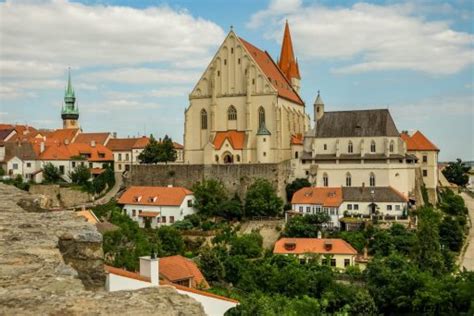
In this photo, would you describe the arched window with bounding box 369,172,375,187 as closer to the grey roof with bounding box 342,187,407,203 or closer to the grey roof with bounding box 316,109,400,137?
the grey roof with bounding box 342,187,407,203

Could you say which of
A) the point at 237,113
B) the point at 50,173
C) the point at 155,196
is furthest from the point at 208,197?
the point at 50,173

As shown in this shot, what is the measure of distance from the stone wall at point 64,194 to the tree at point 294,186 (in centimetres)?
1833

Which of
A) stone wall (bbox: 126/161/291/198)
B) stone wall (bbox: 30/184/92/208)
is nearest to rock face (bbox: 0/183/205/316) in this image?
stone wall (bbox: 126/161/291/198)

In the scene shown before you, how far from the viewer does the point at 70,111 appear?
97.1 meters

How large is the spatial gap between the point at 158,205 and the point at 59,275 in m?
41.6

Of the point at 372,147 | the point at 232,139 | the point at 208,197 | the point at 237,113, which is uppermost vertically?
the point at 237,113

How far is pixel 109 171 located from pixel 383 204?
2704 centimetres

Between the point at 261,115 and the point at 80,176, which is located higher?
the point at 261,115

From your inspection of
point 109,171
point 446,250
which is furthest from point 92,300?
point 109,171

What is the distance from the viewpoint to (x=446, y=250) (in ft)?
125

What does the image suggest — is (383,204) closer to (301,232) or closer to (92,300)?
(301,232)

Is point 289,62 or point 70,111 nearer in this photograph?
point 289,62

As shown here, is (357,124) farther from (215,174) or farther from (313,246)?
(313,246)

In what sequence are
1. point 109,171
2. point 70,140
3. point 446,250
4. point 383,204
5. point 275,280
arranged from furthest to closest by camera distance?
point 70,140, point 109,171, point 383,204, point 446,250, point 275,280
